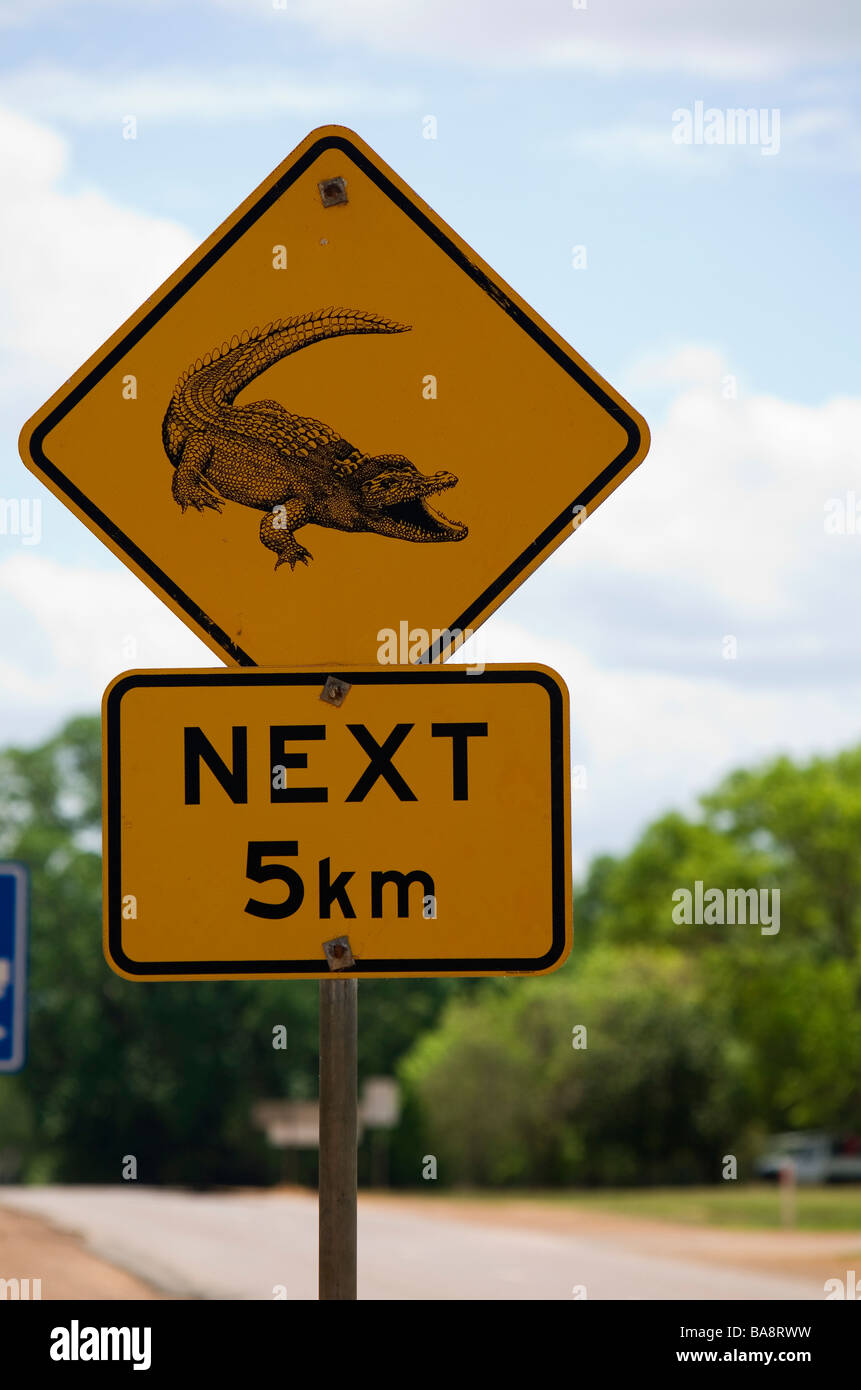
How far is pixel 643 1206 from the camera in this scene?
114 ft

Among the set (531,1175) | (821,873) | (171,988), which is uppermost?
(821,873)

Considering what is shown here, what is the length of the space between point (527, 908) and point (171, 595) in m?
0.76

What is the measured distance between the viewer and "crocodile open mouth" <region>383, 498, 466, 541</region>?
2.65m

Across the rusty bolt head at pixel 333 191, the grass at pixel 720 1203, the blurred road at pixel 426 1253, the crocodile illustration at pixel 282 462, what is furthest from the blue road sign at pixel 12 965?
the grass at pixel 720 1203

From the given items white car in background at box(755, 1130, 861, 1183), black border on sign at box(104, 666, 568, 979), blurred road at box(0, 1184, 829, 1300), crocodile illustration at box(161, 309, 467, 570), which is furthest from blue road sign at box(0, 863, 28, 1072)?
white car in background at box(755, 1130, 861, 1183)

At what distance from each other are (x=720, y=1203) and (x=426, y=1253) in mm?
14878

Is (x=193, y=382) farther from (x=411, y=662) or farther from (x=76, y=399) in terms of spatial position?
(x=411, y=662)

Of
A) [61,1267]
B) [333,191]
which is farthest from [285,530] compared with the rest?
[61,1267]

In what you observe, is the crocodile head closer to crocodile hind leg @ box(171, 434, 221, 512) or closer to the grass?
crocodile hind leg @ box(171, 434, 221, 512)

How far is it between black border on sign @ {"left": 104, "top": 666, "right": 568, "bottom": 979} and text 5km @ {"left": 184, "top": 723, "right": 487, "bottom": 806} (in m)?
0.08

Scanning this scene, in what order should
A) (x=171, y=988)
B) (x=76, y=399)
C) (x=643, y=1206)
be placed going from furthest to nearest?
1. (x=171, y=988)
2. (x=643, y=1206)
3. (x=76, y=399)

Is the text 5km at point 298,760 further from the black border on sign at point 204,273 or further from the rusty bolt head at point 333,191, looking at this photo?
the rusty bolt head at point 333,191

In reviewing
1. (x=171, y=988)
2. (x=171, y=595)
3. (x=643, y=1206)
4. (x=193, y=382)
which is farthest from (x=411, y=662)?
(x=171, y=988)

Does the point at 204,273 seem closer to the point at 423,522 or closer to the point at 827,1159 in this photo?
the point at 423,522
